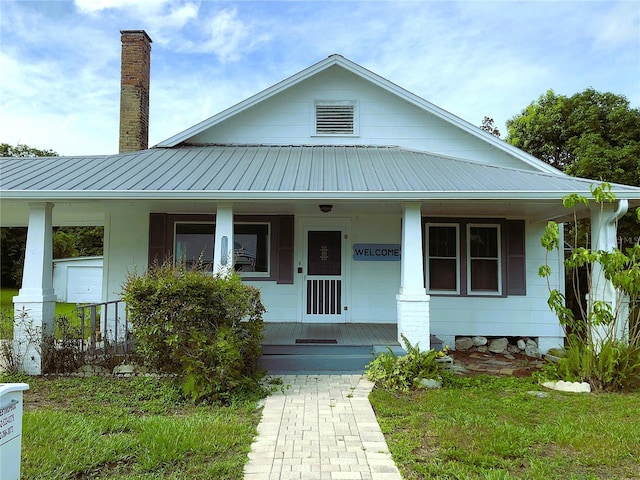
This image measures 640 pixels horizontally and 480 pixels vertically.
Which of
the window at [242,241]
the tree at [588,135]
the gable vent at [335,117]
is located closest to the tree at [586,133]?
the tree at [588,135]

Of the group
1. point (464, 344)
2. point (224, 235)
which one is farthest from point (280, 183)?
point (464, 344)

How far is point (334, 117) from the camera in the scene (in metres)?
9.79

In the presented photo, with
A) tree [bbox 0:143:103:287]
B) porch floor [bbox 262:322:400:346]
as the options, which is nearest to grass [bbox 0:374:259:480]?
porch floor [bbox 262:322:400:346]

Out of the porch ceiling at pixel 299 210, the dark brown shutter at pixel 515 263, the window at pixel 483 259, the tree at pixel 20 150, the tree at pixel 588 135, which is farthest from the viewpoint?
the tree at pixel 20 150

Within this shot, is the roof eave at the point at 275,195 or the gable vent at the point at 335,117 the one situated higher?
the gable vent at the point at 335,117

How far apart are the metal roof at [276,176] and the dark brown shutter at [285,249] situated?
49.0 inches

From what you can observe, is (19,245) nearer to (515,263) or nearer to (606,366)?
(515,263)

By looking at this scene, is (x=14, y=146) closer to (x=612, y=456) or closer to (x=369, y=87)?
(x=369, y=87)

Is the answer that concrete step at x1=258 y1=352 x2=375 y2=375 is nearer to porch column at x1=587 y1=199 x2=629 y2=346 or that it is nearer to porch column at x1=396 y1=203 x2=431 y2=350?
porch column at x1=396 y1=203 x2=431 y2=350

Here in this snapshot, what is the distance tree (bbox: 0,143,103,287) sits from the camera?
2508 centimetres

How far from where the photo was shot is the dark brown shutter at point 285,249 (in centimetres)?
877

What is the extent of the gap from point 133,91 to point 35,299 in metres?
5.45

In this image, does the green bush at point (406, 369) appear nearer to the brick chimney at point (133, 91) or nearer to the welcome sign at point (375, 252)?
the welcome sign at point (375, 252)

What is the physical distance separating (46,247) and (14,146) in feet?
88.8
